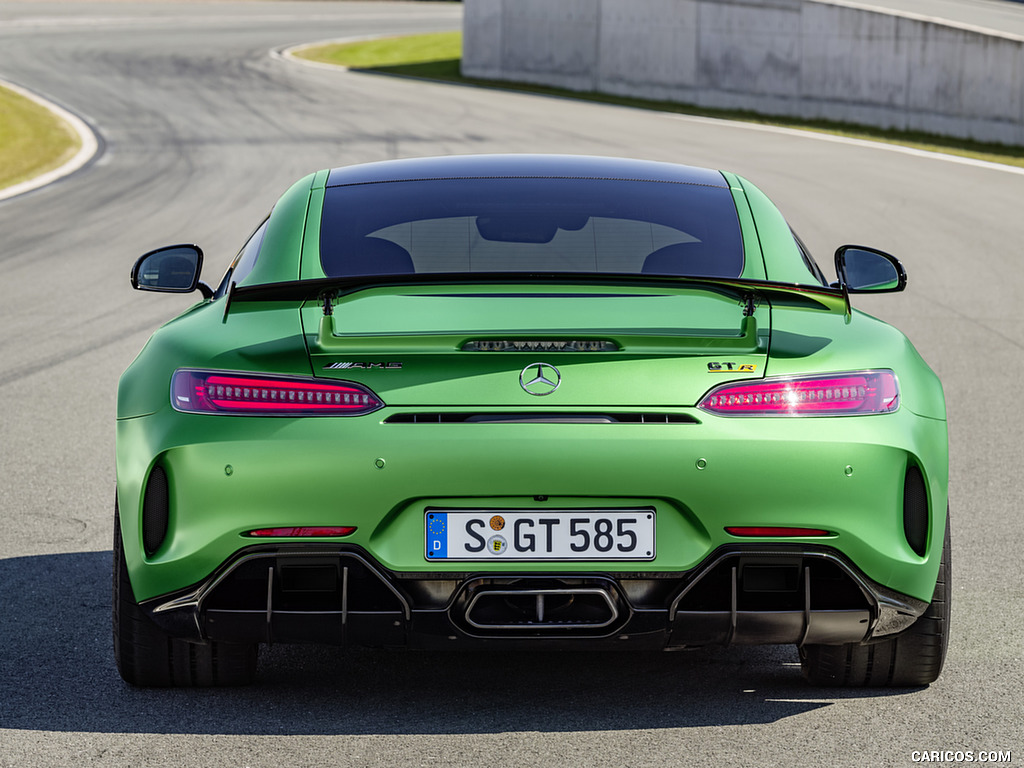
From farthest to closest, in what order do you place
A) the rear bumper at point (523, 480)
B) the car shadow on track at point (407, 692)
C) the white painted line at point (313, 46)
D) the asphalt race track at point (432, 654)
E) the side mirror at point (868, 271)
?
the white painted line at point (313, 46), the side mirror at point (868, 271), the car shadow on track at point (407, 692), the asphalt race track at point (432, 654), the rear bumper at point (523, 480)

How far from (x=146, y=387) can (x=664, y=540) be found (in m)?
1.37

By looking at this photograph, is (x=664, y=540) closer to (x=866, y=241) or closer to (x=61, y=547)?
(x=61, y=547)

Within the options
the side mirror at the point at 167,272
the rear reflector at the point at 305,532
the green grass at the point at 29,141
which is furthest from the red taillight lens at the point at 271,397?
the green grass at the point at 29,141

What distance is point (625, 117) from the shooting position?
3203 cm

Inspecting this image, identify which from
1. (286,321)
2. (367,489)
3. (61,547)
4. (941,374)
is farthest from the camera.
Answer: (941,374)

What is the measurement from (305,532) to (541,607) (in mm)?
599

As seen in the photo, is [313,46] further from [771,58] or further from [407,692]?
[407,692]

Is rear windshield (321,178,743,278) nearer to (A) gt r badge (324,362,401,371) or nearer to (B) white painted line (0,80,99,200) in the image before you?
(A) gt r badge (324,362,401,371)

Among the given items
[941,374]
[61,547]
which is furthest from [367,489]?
[941,374]

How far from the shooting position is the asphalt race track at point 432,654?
3.74m

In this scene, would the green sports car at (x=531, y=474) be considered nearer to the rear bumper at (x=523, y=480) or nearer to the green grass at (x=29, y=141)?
the rear bumper at (x=523, y=480)

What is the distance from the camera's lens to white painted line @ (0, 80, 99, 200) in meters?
21.3

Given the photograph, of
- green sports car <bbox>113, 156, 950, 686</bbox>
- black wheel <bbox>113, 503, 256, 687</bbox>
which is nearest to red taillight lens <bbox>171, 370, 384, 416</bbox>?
green sports car <bbox>113, 156, 950, 686</bbox>

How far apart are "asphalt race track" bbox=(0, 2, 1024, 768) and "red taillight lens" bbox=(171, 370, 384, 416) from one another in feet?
2.71
